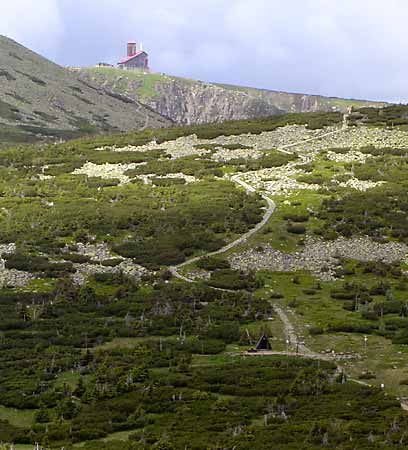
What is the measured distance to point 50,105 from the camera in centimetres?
15812

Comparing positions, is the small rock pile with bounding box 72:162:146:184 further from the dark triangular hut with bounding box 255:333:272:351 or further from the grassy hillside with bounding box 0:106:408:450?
the dark triangular hut with bounding box 255:333:272:351

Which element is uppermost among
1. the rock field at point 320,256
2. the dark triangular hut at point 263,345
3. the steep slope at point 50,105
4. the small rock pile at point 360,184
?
the steep slope at point 50,105

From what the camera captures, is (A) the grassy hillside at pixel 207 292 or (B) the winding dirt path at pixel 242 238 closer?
(A) the grassy hillside at pixel 207 292

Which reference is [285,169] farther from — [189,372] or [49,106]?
[49,106]

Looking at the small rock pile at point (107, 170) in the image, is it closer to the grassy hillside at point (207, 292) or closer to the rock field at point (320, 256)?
the grassy hillside at point (207, 292)

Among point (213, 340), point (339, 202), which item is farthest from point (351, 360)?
point (339, 202)

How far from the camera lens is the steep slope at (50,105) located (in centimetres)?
14325

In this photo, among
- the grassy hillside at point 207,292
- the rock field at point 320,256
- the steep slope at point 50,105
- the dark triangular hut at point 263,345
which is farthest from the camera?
the steep slope at point 50,105

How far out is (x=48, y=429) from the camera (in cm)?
2959

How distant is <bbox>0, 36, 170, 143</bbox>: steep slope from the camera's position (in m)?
143

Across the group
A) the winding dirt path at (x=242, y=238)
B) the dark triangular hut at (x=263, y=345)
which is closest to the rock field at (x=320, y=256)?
the winding dirt path at (x=242, y=238)

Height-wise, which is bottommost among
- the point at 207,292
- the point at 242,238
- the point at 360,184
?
the point at 207,292

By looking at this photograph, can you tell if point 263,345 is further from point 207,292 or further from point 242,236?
point 242,236

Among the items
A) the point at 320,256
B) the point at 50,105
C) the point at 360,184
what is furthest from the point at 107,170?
the point at 50,105
